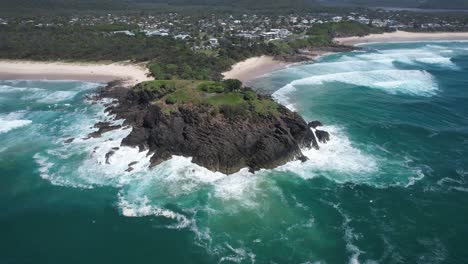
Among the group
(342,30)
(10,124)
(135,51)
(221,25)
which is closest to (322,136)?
(10,124)

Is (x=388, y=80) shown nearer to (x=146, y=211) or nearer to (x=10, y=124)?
(x=146, y=211)

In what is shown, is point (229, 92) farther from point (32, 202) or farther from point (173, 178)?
point (32, 202)

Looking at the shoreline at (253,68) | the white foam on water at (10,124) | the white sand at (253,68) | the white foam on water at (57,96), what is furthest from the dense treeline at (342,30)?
the white foam on water at (10,124)

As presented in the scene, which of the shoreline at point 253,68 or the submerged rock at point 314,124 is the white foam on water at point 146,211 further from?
the shoreline at point 253,68

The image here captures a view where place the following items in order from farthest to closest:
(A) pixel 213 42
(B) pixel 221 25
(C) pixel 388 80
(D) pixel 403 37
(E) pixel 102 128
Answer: (B) pixel 221 25, (D) pixel 403 37, (A) pixel 213 42, (C) pixel 388 80, (E) pixel 102 128

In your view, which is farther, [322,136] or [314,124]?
[314,124]

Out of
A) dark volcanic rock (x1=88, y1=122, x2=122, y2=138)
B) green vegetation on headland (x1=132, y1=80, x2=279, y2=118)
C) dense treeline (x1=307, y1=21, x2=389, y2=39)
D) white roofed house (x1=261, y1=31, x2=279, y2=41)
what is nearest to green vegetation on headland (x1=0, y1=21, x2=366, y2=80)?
white roofed house (x1=261, y1=31, x2=279, y2=41)
